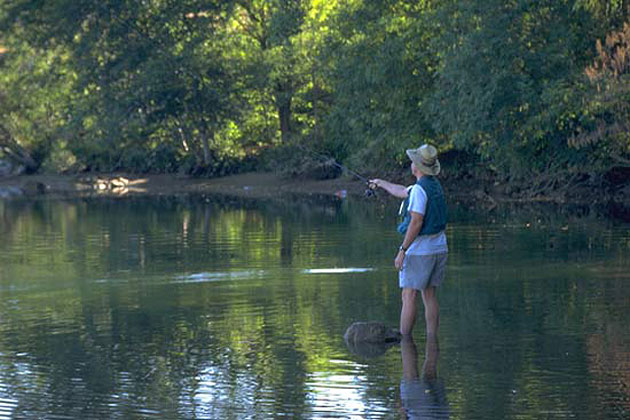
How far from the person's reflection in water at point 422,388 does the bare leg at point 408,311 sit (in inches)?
11.0

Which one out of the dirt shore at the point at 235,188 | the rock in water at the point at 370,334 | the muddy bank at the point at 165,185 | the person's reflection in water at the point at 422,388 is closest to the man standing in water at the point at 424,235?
the rock in water at the point at 370,334

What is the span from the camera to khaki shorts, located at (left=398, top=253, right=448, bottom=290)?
10961mm

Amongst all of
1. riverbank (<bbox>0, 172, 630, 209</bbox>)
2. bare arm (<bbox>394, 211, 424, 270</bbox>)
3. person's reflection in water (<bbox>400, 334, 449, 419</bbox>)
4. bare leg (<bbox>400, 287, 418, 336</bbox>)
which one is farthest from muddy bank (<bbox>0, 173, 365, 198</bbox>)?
person's reflection in water (<bbox>400, 334, 449, 419</bbox>)

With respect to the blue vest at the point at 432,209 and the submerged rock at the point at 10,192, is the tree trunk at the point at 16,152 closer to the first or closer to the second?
the submerged rock at the point at 10,192

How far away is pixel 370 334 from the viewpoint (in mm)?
11078

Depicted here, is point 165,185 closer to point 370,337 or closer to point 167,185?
point 167,185

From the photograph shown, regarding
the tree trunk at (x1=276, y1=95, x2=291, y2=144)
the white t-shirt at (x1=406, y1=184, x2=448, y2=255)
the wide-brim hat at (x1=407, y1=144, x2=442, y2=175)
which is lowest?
the white t-shirt at (x1=406, y1=184, x2=448, y2=255)

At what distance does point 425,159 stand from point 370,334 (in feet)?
5.20

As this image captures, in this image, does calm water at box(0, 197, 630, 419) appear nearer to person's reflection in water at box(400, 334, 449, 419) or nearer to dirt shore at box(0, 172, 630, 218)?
person's reflection in water at box(400, 334, 449, 419)

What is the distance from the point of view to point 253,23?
153 ft

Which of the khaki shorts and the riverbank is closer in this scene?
the khaki shorts

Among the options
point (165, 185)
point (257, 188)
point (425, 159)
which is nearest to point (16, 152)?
point (165, 185)

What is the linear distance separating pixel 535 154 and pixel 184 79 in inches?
754

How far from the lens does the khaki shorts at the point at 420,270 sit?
10961 mm
